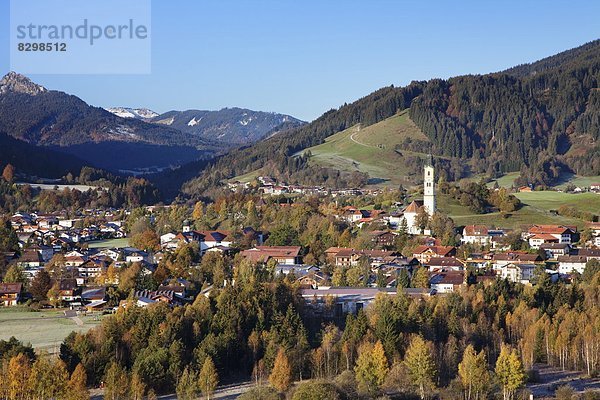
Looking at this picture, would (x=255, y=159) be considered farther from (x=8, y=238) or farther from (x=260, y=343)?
(x=260, y=343)

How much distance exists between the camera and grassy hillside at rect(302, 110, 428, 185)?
85500mm

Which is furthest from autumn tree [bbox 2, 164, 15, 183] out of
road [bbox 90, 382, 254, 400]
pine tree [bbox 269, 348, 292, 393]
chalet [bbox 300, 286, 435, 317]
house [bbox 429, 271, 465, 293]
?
pine tree [bbox 269, 348, 292, 393]

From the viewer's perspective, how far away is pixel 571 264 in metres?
40.0

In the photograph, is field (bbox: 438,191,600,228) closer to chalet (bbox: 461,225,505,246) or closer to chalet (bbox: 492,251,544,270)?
chalet (bbox: 461,225,505,246)

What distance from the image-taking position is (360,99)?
11806cm

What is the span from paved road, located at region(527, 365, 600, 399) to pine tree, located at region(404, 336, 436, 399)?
10.1 ft

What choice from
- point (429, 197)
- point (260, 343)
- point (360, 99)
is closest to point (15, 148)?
point (360, 99)

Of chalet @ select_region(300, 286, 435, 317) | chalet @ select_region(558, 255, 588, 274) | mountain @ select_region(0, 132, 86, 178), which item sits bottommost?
chalet @ select_region(300, 286, 435, 317)

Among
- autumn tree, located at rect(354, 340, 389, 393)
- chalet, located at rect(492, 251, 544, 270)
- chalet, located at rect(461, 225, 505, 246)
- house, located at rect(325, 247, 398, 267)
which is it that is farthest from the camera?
chalet, located at rect(461, 225, 505, 246)

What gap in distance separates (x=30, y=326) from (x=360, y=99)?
92.0 meters

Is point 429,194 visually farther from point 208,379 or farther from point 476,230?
point 208,379

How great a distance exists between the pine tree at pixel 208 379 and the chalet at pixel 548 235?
2577 centimetres

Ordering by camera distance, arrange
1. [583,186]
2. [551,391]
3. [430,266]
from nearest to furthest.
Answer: [551,391] → [430,266] → [583,186]

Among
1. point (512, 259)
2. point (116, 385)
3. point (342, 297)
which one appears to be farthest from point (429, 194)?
point (116, 385)
